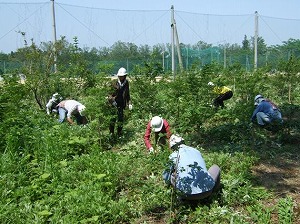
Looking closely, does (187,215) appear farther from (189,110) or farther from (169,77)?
(169,77)

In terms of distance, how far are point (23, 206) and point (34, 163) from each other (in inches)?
48.9

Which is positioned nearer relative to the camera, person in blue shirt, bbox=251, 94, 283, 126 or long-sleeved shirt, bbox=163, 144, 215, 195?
long-sleeved shirt, bbox=163, 144, 215, 195

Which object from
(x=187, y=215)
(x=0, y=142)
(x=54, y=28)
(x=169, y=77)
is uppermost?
(x=54, y=28)

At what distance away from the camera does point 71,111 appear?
791 cm

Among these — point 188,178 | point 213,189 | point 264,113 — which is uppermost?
point 264,113

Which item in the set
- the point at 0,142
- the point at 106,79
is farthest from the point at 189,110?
the point at 0,142

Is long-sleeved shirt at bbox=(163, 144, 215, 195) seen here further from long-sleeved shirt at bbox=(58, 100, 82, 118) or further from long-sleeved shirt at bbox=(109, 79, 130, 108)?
long-sleeved shirt at bbox=(58, 100, 82, 118)

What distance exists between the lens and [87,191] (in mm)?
4281

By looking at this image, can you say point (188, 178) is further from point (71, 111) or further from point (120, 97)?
point (71, 111)

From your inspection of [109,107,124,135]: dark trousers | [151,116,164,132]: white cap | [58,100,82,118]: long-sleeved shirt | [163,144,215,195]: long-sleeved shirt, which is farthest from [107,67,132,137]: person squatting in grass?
[163,144,215,195]: long-sleeved shirt

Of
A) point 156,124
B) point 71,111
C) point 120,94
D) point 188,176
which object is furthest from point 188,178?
point 71,111

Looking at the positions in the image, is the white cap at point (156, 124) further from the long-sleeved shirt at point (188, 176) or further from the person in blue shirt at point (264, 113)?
the person in blue shirt at point (264, 113)

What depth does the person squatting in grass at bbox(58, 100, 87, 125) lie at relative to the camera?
7.91 meters

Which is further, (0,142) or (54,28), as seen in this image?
(54,28)
